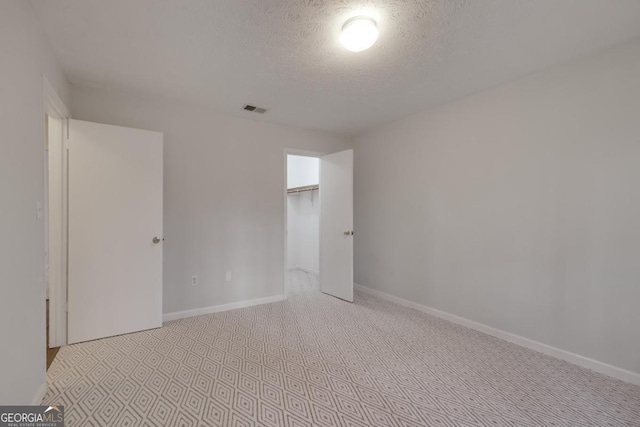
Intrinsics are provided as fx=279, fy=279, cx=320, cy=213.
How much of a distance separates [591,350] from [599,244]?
0.85 metres

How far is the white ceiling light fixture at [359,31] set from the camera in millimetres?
1784

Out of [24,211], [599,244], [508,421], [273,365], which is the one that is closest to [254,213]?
[273,365]

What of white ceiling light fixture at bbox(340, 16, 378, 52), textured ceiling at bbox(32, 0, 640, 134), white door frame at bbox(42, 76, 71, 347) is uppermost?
textured ceiling at bbox(32, 0, 640, 134)

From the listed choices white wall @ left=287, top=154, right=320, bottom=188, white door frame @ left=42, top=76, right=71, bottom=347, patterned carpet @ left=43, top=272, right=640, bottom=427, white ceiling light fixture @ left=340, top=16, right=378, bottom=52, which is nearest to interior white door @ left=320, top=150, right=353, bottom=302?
patterned carpet @ left=43, top=272, right=640, bottom=427

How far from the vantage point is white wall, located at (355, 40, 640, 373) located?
211cm

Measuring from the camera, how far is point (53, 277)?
254cm

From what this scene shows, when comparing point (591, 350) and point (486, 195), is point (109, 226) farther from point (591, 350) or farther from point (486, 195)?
point (591, 350)

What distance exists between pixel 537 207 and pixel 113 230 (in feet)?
13.2

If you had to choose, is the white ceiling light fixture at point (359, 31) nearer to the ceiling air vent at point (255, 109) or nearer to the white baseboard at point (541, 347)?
the ceiling air vent at point (255, 109)

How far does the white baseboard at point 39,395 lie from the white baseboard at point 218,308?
1.27 meters

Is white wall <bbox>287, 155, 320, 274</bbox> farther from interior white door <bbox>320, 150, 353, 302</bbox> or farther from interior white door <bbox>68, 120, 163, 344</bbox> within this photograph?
interior white door <bbox>68, 120, 163, 344</bbox>

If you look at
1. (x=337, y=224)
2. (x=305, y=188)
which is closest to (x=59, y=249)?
(x=337, y=224)

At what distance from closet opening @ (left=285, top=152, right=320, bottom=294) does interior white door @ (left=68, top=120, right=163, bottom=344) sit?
2.57 meters

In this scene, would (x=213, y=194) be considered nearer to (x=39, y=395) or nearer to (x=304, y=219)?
(x=39, y=395)
